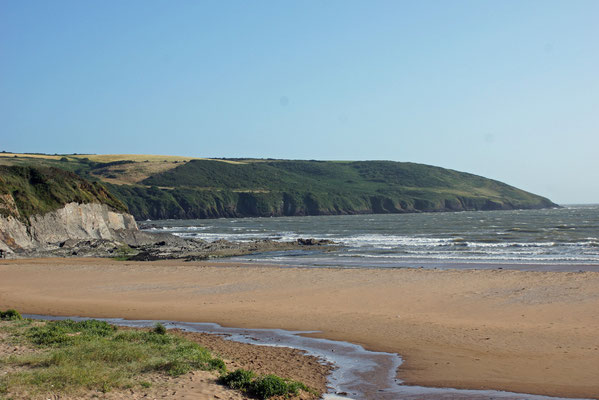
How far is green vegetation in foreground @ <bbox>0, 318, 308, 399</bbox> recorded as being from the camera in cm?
916

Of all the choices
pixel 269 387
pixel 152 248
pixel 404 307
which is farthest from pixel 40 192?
pixel 269 387

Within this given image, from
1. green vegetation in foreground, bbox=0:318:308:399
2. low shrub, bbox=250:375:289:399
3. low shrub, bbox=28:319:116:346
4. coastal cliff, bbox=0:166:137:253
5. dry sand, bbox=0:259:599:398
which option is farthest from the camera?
coastal cliff, bbox=0:166:137:253

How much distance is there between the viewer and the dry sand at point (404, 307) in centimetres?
1175

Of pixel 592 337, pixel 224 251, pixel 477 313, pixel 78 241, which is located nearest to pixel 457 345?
pixel 592 337

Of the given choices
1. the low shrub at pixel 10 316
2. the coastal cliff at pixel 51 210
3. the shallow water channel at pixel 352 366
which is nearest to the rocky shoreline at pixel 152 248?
the coastal cliff at pixel 51 210

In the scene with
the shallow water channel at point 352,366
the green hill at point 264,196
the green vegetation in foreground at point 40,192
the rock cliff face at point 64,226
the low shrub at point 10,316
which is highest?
the green hill at point 264,196

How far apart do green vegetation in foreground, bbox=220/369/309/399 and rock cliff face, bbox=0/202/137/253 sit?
120 feet

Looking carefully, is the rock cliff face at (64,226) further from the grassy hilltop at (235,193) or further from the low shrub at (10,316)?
the grassy hilltop at (235,193)

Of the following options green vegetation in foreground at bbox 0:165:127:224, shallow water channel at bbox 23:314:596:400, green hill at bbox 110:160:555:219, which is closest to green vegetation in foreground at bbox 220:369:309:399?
shallow water channel at bbox 23:314:596:400

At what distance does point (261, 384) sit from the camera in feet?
31.3

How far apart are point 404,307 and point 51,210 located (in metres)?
39.2

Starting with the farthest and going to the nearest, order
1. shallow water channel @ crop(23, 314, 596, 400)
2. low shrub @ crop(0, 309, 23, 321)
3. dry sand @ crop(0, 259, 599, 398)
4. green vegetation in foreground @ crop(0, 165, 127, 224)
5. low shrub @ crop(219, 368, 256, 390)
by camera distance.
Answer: green vegetation in foreground @ crop(0, 165, 127, 224), low shrub @ crop(0, 309, 23, 321), dry sand @ crop(0, 259, 599, 398), shallow water channel @ crop(23, 314, 596, 400), low shrub @ crop(219, 368, 256, 390)

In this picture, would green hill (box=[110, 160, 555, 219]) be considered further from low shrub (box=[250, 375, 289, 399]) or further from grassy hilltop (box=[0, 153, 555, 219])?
low shrub (box=[250, 375, 289, 399])

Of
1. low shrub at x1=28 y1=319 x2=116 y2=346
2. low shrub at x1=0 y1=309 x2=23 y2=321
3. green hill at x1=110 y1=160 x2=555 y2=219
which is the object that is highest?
green hill at x1=110 y1=160 x2=555 y2=219
